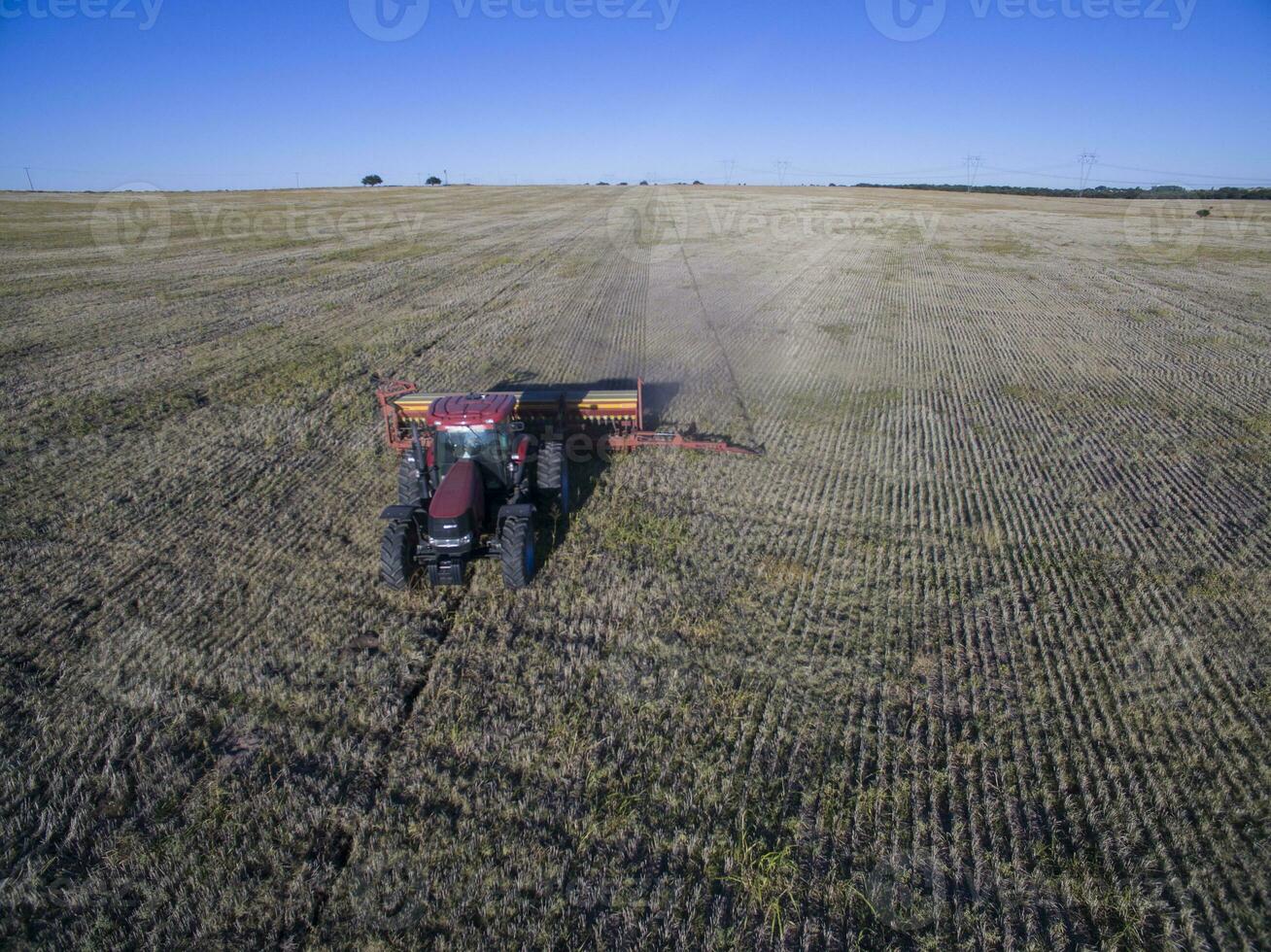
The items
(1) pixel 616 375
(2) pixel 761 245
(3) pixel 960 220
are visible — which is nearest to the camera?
(1) pixel 616 375

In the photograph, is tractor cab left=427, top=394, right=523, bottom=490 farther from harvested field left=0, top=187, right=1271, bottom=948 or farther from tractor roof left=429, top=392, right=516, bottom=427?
harvested field left=0, top=187, right=1271, bottom=948

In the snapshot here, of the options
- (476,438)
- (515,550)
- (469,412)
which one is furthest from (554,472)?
(515,550)

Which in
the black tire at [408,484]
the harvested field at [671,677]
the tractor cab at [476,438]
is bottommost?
the harvested field at [671,677]

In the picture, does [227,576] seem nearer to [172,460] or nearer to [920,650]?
[172,460]

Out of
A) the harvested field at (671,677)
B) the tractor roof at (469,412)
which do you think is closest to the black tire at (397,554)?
the harvested field at (671,677)

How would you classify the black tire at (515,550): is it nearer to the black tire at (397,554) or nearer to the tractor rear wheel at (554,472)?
the black tire at (397,554)

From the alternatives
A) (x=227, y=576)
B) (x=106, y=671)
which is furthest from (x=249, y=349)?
(x=106, y=671)
